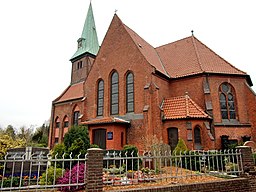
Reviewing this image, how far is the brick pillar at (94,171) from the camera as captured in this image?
5.89 metres

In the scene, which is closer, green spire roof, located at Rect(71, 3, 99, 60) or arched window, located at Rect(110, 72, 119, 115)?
arched window, located at Rect(110, 72, 119, 115)

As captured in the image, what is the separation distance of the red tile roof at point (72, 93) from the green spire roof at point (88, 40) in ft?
21.2

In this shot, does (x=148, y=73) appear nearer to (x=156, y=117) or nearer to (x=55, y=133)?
(x=156, y=117)

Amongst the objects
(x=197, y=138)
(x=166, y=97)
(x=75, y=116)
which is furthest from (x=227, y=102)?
(x=75, y=116)

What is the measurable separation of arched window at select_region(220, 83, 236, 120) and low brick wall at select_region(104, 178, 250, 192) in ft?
40.5

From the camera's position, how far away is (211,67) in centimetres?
2103

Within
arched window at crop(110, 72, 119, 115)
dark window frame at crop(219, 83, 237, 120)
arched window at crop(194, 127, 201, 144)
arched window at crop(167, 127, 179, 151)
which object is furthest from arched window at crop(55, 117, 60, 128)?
dark window frame at crop(219, 83, 237, 120)

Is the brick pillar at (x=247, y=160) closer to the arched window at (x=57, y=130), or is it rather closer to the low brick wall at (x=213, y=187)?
the low brick wall at (x=213, y=187)

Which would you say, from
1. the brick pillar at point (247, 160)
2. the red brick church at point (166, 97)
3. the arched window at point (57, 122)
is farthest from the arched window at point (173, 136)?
the arched window at point (57, 122)

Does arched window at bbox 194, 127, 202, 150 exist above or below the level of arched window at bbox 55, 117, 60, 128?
below

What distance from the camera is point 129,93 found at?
21.1m

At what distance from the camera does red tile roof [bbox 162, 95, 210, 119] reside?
58.9ft

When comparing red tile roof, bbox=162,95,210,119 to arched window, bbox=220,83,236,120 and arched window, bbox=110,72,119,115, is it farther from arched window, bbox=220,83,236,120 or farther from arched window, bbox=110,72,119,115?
arched window, bbox=110,72,119,115

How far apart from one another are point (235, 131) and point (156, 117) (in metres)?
7.53
